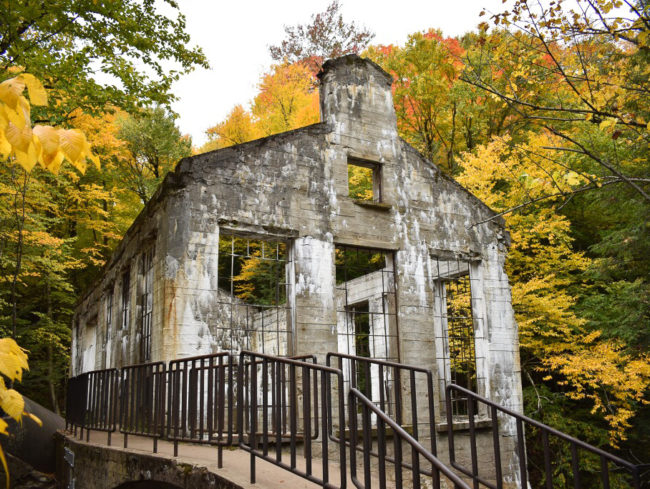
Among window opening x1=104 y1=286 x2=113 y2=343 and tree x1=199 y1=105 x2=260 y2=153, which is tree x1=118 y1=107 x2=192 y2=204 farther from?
window opening x1=104 y1=286 x2=113 y2=343

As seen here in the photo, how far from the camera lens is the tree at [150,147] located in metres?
22.9

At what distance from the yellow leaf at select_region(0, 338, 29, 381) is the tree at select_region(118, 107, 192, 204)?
70.1 ft

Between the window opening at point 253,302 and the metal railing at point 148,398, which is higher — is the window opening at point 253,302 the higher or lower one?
the higher one

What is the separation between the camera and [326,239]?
8.82 metres

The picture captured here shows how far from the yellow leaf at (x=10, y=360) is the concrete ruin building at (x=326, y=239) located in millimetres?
5321

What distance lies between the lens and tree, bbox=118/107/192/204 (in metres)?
22.9

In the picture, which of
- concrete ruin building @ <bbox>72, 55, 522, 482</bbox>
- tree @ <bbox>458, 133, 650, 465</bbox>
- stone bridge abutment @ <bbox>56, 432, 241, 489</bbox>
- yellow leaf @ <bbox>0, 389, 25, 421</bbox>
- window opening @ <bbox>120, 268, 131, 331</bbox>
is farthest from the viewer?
tree @ <bbox>458, 133, 650, 465</bbox>

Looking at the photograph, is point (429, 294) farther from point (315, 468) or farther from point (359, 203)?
point (315, 468)

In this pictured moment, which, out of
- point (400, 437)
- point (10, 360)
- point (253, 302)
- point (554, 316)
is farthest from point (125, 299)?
point (10, 360)

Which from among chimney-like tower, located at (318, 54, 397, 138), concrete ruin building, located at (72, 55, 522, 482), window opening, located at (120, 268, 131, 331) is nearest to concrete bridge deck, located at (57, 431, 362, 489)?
concrete ruin building, located at (72, 55, 522, 482)

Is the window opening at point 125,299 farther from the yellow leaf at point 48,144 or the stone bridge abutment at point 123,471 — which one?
the yellow leaf at point 48,144

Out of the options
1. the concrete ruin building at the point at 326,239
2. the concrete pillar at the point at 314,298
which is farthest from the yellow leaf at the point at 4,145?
the concrete pillar at the point at 314,298

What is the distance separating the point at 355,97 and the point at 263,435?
7042 millimetres

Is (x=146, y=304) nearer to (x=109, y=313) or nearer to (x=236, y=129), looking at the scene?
(x=109, y=313)
